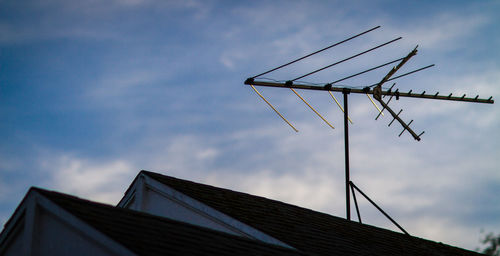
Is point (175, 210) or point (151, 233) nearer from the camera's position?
point (151, 233)

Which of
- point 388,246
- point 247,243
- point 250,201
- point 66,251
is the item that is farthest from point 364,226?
point 66,251

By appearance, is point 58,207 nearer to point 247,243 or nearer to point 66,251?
point 66,251

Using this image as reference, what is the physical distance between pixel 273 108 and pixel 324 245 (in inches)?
158

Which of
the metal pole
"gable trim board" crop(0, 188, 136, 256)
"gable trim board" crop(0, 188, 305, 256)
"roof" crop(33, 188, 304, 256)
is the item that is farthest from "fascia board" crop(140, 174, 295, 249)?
the metal pole

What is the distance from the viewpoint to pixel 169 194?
11773 mm

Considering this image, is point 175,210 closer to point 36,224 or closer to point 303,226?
point 303,226

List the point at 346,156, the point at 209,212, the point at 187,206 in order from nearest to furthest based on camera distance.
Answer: the point at 209,212, the point at 187,206, the point at 346,156

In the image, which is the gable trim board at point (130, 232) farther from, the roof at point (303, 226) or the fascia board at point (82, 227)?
the roof at point (303, 226)

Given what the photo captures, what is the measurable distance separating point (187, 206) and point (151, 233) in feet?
12.4

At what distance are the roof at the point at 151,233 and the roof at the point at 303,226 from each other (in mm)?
1918

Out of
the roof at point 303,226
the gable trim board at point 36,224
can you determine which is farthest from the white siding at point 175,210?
the gable trim board at point 36,224

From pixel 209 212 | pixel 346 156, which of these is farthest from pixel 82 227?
pixel 346 156

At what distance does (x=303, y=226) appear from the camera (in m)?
12.0

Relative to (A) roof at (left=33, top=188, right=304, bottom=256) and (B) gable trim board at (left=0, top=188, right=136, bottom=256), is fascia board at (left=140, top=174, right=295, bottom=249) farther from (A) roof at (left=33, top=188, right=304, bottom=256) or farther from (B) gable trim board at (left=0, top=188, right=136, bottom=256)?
(B) gable trim board at (left=0, top=188, right=136, bottom=256)
